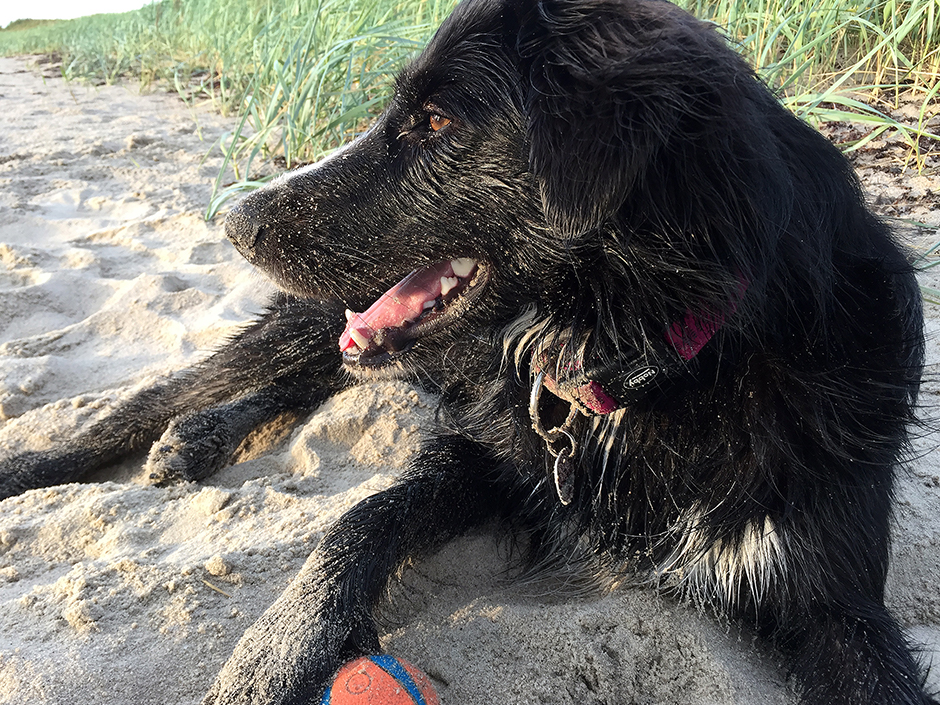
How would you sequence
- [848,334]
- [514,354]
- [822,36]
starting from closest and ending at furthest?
[848,334]
[514,354]
[822,36]

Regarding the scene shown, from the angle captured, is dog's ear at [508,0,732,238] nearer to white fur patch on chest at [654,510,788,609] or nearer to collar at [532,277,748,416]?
collar at [532,277,748,416]

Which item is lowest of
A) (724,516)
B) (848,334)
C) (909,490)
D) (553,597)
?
(909,490)

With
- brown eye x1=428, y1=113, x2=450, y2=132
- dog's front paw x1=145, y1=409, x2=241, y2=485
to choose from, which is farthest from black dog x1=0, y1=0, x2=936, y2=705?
dog's front paw x1=145, y1=409, x2=241, y2=485

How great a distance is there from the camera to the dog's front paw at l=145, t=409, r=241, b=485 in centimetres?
267

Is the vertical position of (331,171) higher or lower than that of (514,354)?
higher

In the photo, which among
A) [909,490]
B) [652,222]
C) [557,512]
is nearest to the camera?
Answer: [652,222]

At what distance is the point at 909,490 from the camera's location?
249cm

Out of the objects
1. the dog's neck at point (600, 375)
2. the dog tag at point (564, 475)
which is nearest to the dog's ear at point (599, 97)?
the dog's neck at point (600, 375)

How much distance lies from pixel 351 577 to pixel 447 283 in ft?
2.51

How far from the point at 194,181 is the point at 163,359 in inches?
105

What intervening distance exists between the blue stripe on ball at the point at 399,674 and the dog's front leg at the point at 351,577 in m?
0.18

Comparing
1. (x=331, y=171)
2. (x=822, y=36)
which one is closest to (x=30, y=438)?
(x=331, y=171)

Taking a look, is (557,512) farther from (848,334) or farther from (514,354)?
(848,334)

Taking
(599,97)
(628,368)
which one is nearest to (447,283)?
(628,368)
